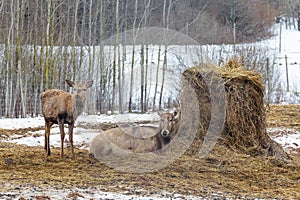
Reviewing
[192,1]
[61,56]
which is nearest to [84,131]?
[61,56]

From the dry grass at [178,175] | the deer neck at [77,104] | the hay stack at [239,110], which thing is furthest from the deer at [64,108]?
the hay stack at [239,110]

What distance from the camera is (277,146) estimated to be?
10.8 meters

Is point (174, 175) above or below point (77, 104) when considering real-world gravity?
below

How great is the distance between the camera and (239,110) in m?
10.6

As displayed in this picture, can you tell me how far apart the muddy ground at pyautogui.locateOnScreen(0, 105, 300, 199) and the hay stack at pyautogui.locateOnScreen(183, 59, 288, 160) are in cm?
46

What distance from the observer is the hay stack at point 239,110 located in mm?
10586

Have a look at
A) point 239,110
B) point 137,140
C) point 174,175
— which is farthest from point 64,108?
point 239,110

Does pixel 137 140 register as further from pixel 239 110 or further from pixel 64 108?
pixel 239 110

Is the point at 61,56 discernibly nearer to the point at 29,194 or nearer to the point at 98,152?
the point at 98,152

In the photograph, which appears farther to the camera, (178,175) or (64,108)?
(64,108)

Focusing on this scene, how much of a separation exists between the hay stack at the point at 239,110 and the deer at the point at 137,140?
2.87 ft

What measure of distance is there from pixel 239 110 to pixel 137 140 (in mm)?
2258

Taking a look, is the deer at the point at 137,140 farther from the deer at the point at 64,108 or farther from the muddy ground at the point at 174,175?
the deer at the point at 64,108

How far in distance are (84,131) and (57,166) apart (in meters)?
5.39
